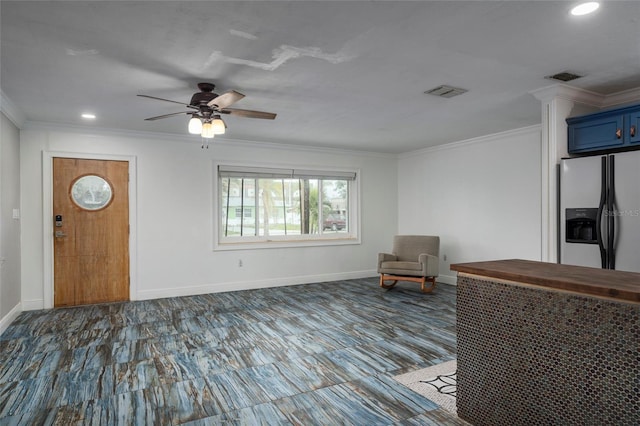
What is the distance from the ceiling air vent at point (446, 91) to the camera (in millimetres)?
3432

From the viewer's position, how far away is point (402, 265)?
224 inches

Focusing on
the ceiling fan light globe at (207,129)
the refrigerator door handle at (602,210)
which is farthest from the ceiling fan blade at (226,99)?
the refrigerator door handle at (602,210)

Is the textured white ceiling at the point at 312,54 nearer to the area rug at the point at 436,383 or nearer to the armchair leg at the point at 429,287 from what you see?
the area rug at the point at 436,383

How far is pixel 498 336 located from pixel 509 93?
2584 mm

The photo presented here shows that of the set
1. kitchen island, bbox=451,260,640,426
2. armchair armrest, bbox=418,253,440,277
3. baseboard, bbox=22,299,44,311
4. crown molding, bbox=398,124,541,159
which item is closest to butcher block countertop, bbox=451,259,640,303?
kitchen island, bbox=451,260,640,426

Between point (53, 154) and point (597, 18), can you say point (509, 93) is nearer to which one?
point (597, 18)

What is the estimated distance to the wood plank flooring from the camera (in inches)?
89.9

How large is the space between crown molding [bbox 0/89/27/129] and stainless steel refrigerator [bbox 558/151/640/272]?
5.26 metres

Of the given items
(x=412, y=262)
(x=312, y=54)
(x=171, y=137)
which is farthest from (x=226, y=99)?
(x=412, y=262)

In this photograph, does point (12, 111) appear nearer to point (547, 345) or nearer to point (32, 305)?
point (32, 305)

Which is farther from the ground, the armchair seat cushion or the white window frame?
the white window frame

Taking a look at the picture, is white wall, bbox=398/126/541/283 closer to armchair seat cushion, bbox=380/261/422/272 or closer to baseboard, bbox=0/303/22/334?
armchair seat cushion, bbox=380/261/422/272

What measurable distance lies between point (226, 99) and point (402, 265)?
374cm

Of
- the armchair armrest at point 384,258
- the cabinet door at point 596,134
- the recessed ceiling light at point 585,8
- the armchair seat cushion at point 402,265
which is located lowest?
the armchair seat cushion at point 402,265
